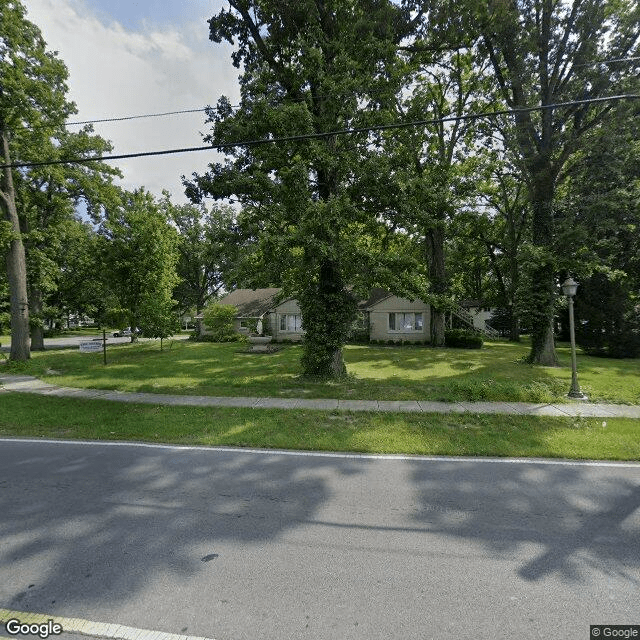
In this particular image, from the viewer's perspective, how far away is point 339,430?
7848mm

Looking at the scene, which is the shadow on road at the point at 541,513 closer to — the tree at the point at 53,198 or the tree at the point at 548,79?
the tree at the point at 548,79

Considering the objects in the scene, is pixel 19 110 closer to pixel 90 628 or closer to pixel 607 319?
pixel 90 628

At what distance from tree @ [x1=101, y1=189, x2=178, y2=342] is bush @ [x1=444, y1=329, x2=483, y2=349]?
719 inches

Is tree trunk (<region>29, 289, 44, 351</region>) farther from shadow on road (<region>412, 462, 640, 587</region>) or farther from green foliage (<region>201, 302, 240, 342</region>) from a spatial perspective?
shadow on road (<region>412, 462, 640, 587</region>)

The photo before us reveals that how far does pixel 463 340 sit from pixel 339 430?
63.2 ft

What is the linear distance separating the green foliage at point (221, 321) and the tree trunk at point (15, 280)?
1462 cm

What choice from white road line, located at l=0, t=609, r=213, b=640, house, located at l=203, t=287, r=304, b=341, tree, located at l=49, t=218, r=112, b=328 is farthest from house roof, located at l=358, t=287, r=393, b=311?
white road line, located at l=0, t=609, r=213, b=640

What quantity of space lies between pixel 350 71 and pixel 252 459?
1174cm

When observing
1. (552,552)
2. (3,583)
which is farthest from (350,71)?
(3,583)

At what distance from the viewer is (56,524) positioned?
412 cm

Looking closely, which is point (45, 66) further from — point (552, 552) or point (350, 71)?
point (552, 552)

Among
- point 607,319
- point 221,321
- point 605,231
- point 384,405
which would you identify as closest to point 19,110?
point 221,321

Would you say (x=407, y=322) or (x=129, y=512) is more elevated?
(x=407, y=322)

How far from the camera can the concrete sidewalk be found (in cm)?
909
